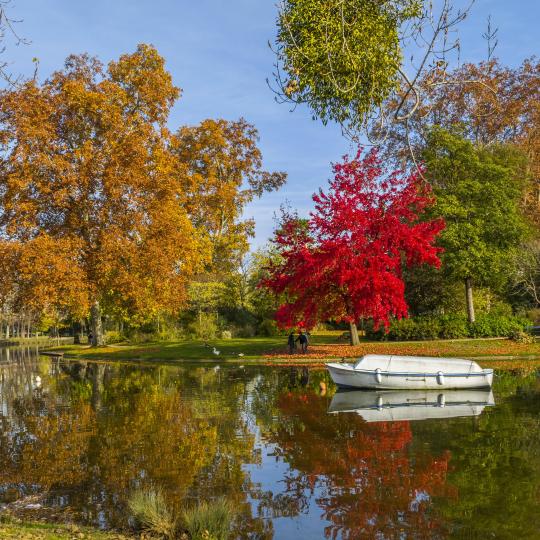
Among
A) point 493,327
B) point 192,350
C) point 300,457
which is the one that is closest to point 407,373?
point 300,457

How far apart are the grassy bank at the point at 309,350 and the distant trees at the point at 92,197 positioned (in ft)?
10.6

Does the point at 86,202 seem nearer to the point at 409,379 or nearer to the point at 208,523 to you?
the point at 409,379

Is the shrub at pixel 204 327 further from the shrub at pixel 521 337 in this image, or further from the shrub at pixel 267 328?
the shrub at pixel 521 337

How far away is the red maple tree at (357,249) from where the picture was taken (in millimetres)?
29625

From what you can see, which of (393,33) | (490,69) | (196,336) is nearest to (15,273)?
(196,336)

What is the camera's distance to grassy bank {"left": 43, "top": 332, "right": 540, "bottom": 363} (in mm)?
30891

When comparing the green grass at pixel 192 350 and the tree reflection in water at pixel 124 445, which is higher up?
the green grass at pixel 192 350

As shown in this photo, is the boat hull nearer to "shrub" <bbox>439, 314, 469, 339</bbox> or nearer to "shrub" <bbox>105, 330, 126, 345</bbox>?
"shrub" <bbox>439, 314, 469, 339</bbox>

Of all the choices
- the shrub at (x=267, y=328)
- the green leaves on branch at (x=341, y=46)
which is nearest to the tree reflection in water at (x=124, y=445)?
the green leaves on branch at (x=341, y=46)

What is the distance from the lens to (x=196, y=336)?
4819 cm

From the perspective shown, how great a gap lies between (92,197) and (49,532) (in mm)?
35591

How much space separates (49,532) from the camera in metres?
7.64

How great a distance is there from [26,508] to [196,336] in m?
38.9

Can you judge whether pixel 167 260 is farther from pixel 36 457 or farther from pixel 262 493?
pixel 262 493
